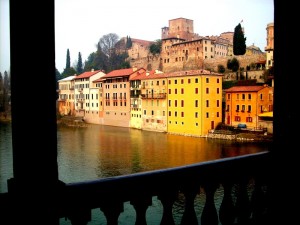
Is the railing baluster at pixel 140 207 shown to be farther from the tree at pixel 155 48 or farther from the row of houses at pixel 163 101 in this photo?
the tree at pixel 155 48

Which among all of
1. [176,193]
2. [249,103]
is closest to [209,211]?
[176,193]

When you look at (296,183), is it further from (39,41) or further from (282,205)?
(39,41)

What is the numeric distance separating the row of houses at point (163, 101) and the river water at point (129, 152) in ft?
6.17

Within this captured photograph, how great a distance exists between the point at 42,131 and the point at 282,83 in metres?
1.43

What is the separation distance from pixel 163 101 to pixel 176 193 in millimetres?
28628

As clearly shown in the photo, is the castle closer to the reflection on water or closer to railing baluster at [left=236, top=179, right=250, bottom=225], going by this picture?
the reflection on water

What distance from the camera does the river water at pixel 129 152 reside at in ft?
60.1

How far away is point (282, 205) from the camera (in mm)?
1884

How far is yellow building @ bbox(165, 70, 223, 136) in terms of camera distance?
1060 inches

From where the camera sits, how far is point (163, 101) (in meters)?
30.1

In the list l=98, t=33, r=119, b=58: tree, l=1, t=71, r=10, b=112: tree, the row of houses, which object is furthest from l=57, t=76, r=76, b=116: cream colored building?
l=1, t=71, r=10, b=112: tree

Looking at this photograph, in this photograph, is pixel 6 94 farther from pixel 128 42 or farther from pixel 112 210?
pixel 128 42

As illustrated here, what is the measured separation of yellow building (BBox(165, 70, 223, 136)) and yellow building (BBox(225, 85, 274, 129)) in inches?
57.8

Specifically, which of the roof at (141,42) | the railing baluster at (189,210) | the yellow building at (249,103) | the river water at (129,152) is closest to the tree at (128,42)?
the roof at (141,42)
